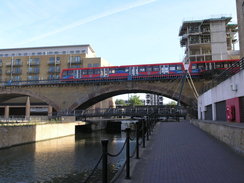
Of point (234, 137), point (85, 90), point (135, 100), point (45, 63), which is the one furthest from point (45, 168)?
point (135, 100)

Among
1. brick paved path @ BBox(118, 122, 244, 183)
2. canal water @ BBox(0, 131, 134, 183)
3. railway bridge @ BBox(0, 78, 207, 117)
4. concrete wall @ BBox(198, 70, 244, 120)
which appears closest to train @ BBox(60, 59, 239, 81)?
railway bridge @ BBox(0, 78, 207, 117)

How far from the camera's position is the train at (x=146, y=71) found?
114 ft

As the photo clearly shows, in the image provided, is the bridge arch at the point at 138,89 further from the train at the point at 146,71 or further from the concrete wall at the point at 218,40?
the concrete wall at the point at 218,40

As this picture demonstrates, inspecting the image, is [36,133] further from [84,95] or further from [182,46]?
[182,46]

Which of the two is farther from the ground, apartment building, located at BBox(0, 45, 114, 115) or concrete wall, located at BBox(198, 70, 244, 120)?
apartment building, located at BBox(0, 45, 114, 115)

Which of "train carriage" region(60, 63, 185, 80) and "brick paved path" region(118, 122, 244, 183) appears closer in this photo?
"brick paved path" region(118, 122, 244, 183)

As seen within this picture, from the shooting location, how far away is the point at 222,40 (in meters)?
54.4

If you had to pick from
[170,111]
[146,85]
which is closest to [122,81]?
[146,85]

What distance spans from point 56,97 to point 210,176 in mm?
42539

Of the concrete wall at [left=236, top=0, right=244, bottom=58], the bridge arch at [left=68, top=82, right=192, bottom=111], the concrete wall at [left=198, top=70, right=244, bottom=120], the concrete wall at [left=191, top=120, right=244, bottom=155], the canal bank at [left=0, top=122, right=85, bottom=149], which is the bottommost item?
the canal bank at [left=0, top=122, right=85, bottom=149]

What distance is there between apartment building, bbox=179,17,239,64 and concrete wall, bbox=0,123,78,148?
136ft

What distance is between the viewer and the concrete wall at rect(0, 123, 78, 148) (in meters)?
18.8

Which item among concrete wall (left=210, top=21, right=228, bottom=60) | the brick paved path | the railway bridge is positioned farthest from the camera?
concrete wall (left=210, top=21, right=228, bottom=60)

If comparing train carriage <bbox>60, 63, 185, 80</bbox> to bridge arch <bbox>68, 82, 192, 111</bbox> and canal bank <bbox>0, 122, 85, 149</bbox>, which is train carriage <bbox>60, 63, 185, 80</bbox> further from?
canal bank <bbox>0, 122, 85, 149</bbox>
